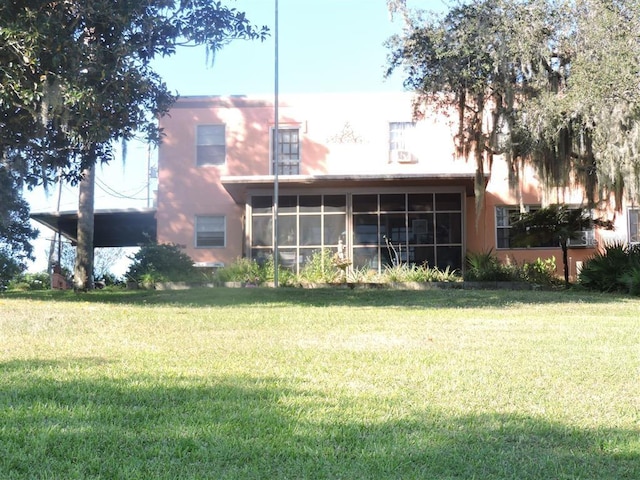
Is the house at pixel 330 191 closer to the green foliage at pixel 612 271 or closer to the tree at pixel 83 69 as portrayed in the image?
the green foliage at pixel 612 271

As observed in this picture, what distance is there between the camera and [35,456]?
323 centimetres

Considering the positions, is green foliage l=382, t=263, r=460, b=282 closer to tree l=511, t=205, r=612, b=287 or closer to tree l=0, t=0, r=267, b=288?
tree l=511, t=205, r=612, b=287

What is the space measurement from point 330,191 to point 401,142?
11.3 ft

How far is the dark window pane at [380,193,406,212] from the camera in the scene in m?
21.1

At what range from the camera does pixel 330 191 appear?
2122 centimetres

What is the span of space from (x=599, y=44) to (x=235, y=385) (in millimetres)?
12275

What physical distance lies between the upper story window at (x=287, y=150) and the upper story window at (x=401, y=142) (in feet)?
10.1

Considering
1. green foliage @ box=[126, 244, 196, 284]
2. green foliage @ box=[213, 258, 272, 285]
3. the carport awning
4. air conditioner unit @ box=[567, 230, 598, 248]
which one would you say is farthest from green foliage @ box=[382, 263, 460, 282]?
the carport awning

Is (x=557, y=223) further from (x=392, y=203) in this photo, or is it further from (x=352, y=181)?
(x=352, y=181)

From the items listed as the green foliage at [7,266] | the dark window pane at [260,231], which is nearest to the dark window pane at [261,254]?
the dark window pane at [260,231]

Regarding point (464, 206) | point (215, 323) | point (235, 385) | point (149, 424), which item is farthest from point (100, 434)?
point (464, 206)

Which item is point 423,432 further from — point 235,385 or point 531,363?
point 531,363

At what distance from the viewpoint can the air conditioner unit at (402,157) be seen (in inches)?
898

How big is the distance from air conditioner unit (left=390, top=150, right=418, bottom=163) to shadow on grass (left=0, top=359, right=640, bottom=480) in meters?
18.8
